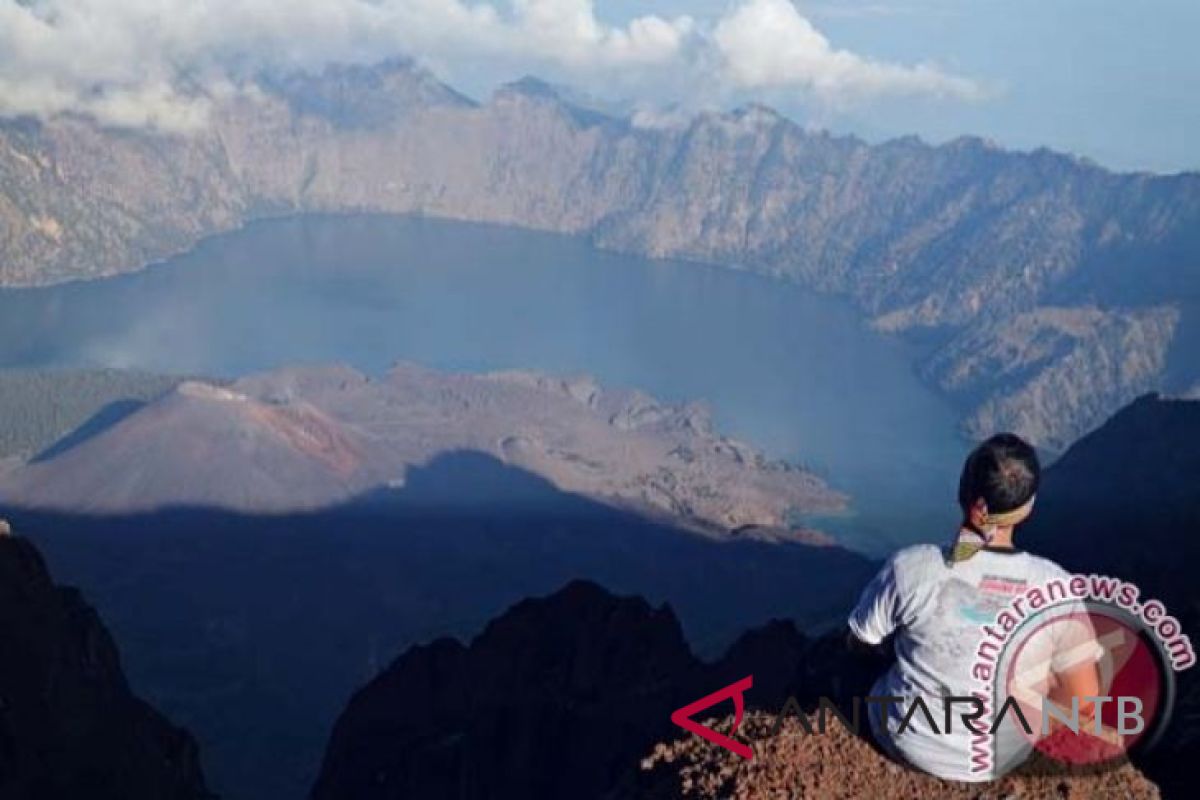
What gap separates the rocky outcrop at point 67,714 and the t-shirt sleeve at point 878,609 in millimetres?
34269

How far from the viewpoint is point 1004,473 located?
750cm

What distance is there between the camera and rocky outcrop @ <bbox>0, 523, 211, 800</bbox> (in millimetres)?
37750

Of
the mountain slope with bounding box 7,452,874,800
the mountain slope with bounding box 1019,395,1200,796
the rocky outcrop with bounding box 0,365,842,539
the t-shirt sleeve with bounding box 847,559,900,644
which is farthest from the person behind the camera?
the rocky outcrop with bounding box 0,365,842,539

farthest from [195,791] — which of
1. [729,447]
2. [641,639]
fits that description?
[729,447]

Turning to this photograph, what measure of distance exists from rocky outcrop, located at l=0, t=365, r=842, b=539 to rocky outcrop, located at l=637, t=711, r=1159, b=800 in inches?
4218

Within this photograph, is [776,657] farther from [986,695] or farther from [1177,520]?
[986,695]

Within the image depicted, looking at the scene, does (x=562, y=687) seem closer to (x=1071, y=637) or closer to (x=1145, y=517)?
(x=1145, y=517)

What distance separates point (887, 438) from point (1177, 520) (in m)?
126

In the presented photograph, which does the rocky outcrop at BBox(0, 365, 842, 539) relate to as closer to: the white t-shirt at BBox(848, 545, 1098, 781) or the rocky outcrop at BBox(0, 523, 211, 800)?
the rocky outcrop at BBox(0, 523, 211, 800)

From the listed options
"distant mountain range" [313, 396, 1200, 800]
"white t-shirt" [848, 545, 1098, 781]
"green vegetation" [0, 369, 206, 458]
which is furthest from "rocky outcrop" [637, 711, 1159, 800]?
"green vegetation" [0, 369, 206, 458]

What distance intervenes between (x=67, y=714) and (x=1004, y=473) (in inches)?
1580

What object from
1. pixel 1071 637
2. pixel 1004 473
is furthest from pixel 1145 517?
pixel 1004 473

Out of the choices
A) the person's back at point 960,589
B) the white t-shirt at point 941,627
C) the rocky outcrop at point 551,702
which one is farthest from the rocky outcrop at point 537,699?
the person's back at point 960,589

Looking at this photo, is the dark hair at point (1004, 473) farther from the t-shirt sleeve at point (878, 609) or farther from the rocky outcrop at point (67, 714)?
the rocky outcrop at point (67, 714)
